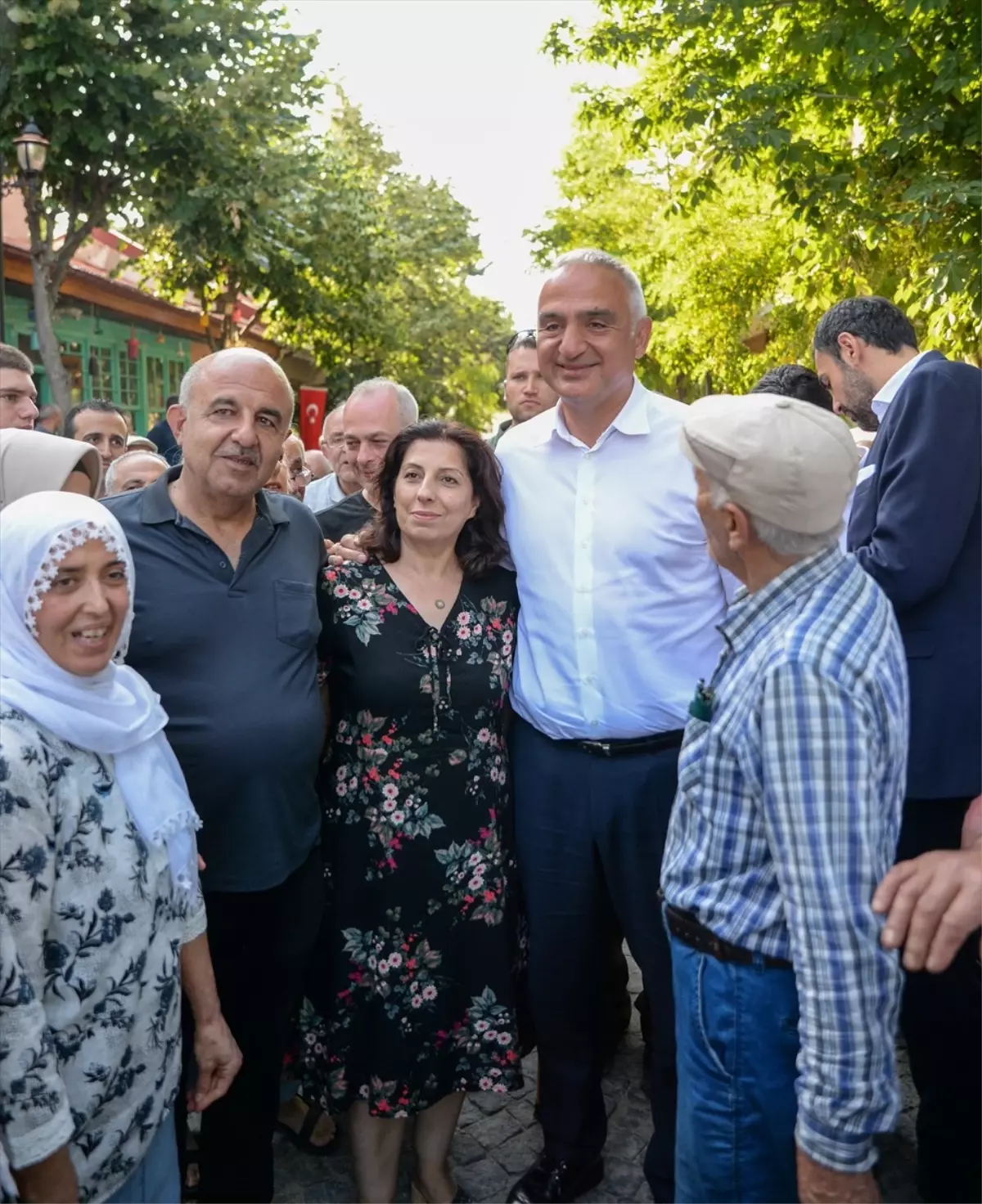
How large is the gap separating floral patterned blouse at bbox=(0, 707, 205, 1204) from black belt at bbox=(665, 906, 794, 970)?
99 centimetres

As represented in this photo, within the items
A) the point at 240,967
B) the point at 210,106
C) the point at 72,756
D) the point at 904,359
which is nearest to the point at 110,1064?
the point at 72,756

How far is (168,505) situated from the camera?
9.68ft

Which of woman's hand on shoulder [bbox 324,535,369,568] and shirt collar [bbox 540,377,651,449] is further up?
shirt collar [bbox 540,377,651,449]

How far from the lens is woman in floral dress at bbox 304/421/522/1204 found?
3051mm

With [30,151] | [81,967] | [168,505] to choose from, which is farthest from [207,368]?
[30,151]

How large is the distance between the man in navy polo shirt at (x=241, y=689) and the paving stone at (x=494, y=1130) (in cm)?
78

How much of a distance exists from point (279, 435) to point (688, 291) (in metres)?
13.1

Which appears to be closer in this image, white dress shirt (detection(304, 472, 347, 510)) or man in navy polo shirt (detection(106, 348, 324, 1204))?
man in navy polo shirt (detection(106, 348, 324, 1204))

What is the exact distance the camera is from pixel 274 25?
14711 mm

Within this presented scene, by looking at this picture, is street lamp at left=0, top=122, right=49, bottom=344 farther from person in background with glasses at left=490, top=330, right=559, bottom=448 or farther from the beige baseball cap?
the beige baseball cap

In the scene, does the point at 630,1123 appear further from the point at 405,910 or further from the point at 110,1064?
the point at 110,1064

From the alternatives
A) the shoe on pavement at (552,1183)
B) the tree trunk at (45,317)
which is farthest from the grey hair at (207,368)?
the tree trunk at (45,317)

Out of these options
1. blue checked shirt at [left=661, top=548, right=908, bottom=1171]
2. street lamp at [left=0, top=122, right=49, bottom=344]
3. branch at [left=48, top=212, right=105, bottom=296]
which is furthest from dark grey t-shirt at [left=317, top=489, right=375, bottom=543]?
branch at [left=48, top=212, right=105, bottom=296]

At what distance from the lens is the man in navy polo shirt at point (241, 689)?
2791 mm
